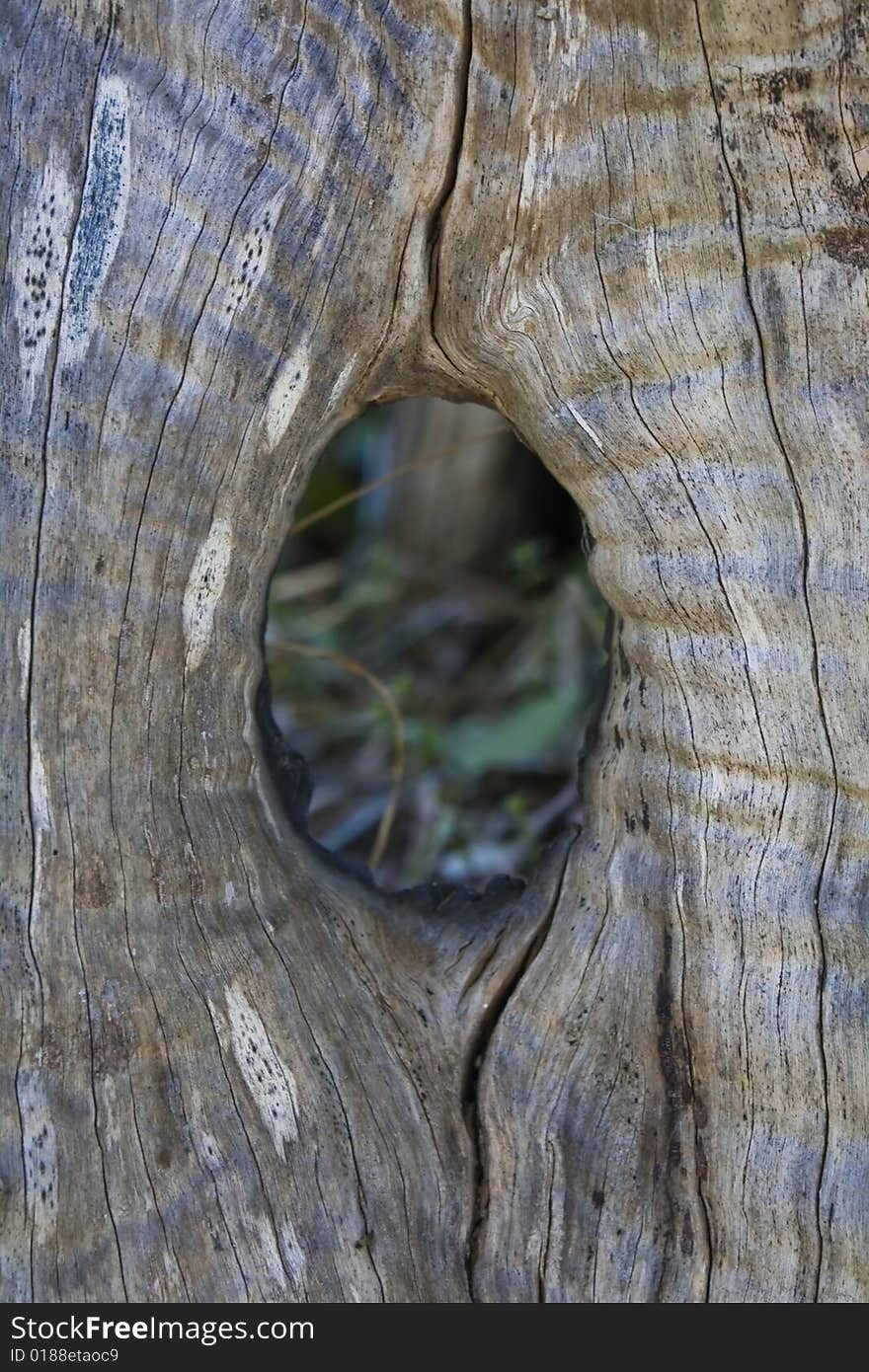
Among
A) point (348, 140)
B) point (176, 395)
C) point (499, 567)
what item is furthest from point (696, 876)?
point (499, 567)

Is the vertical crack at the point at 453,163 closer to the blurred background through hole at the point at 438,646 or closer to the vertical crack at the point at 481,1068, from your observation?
the vertical crack at the point at 481,1068

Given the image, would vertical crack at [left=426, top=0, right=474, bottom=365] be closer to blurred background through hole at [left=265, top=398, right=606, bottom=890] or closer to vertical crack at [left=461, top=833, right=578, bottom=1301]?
vertical crack at [left=461, top=833, right=578, bottom=1301]

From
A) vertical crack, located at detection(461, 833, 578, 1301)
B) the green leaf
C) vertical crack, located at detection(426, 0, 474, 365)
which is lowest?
vertical crack, located at detection(461, 833, 578, 1301)

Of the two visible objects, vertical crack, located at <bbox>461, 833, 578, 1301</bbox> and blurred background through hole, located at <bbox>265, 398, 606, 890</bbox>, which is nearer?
vertical crack, located at <bbox>461, 833, 578, 1301</bbox>

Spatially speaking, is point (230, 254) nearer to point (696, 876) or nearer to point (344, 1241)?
point (696, 876)

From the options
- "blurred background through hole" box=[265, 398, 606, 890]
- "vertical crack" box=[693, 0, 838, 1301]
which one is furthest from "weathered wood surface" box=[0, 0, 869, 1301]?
"blurred background through hole" box=[265, 398, 606, 890]

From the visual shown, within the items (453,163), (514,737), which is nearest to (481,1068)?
(453,163)

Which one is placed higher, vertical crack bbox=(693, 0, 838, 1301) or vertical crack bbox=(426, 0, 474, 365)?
vertical crack bbox=(426, 0, 474, 365)
